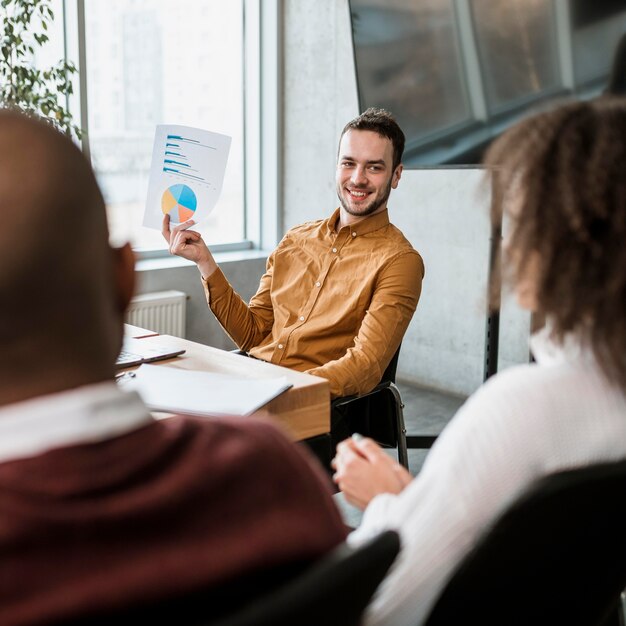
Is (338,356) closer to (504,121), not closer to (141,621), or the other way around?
(504,121)

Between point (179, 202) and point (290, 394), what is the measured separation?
0.82m

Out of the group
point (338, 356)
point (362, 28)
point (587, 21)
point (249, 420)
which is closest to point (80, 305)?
point (249, 420)

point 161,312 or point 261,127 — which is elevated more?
point 261,127

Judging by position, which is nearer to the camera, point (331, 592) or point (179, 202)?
point (331, 592)

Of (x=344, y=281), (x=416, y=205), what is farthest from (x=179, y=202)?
(x=416, y=205)

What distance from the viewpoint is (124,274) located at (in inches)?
26.9

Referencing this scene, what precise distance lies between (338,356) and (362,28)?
217 centimetres

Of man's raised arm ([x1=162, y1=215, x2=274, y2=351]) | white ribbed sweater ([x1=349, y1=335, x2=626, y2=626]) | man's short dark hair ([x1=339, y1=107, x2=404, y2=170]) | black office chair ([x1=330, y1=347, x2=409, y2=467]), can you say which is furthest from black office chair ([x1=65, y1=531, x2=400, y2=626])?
man's short dark hair ([x1=339, y1=107, x2=404, y2=170])

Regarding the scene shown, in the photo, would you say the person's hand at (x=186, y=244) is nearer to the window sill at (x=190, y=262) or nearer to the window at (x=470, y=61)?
the window at (x=470, y=61)

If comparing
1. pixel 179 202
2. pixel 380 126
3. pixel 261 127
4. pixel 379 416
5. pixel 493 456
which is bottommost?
pixel 379 416

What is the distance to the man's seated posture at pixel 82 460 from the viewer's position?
0.57 meters

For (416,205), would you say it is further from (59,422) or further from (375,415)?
(59,422)

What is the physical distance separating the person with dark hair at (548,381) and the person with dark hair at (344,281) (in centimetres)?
134

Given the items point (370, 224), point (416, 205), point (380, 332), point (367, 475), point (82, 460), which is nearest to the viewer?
point (82, 460)
